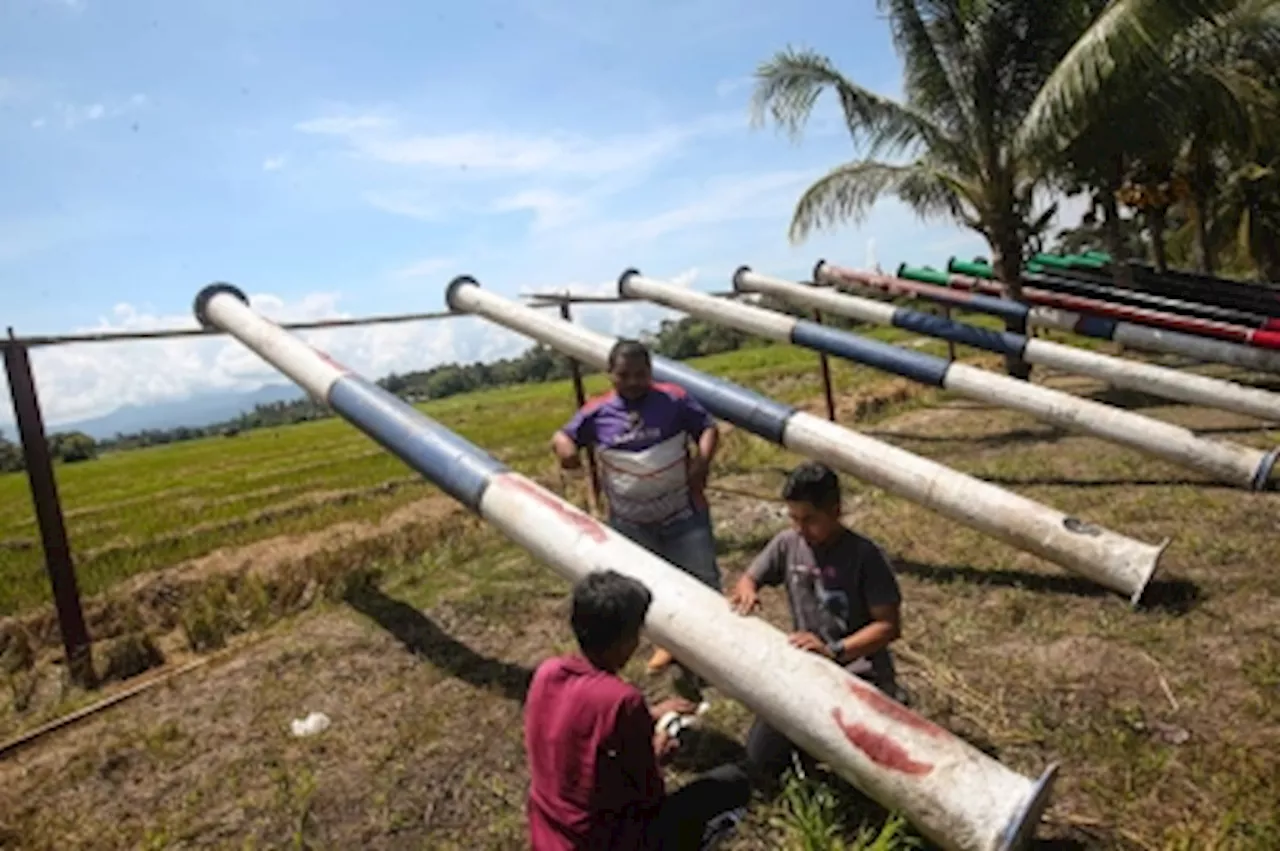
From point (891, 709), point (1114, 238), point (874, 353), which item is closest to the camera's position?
point (891, 709)

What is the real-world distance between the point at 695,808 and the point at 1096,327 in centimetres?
937

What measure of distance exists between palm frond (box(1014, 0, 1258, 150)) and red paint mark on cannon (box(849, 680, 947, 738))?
27.5 ft

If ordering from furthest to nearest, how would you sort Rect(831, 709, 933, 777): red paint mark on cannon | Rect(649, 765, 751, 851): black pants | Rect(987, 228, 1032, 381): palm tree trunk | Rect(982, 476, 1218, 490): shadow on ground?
Rect(987, 228, 1032, 381): palm tree trunk < Rect(982, 476, 1218, 490): shadow on ground < Rect(831, 709, 933, 777): red paint mark on cannon < Rect(649, 765, 751, 851): black pants

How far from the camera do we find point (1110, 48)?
8281 millimetres

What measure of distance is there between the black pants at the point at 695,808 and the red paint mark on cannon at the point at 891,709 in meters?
0.48

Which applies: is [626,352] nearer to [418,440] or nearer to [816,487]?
[418,440]

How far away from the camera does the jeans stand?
394 cm

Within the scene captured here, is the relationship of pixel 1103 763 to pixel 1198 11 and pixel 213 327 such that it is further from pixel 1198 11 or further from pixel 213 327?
pixel 1198 11

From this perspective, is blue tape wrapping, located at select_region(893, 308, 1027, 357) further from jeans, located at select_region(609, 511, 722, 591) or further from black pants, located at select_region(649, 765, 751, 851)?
black pants, located at select_region(649, 765, 751, 851)

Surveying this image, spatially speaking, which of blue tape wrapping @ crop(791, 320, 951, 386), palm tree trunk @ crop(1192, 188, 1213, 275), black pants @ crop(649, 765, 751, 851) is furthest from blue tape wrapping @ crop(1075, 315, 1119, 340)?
palm tree trunk @ crop(1192, 188, 1213, 275)

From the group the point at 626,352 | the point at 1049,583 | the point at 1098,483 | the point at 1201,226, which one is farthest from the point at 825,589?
the point at 1201,226

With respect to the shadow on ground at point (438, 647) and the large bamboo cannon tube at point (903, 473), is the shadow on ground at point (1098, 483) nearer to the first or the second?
the large bamboo cannon tube at point (903, 473)

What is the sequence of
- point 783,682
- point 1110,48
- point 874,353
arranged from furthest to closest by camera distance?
point 1110,48 → point 874,353 → point 783,682

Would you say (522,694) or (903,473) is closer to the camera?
(522,694)
